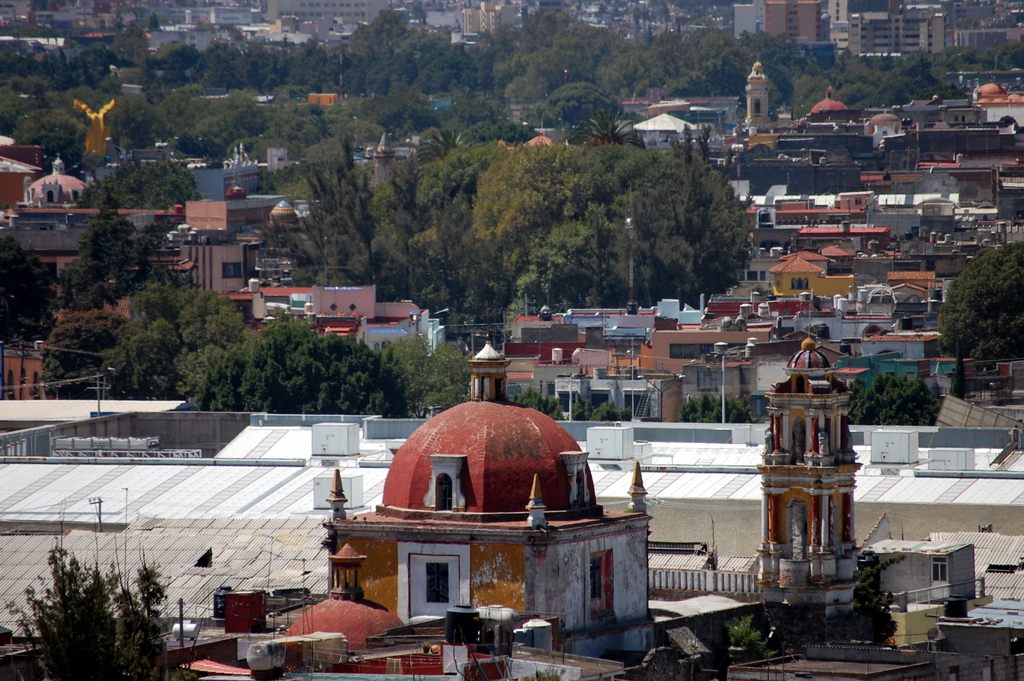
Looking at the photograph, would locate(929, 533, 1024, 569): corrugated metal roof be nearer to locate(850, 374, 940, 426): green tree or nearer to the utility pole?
the utility pole

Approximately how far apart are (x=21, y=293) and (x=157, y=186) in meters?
53.1

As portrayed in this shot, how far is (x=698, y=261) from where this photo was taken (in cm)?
12331

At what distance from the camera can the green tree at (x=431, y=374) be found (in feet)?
313

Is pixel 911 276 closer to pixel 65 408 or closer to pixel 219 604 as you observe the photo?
pixel 65 408

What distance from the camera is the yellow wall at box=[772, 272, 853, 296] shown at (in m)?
118

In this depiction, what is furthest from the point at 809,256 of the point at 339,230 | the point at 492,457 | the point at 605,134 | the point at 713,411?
the point at 492,457

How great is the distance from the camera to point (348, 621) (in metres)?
36.2

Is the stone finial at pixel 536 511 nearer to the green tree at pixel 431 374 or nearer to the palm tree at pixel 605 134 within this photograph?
the green tree at pixel 431 374

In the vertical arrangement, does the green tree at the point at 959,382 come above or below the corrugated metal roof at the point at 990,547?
below

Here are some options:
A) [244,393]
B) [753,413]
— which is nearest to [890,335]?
[753,413]

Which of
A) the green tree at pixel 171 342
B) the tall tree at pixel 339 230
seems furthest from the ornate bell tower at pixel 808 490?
the tall tree at pixel 339 230

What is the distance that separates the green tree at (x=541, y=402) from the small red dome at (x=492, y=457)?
4502 centimetres

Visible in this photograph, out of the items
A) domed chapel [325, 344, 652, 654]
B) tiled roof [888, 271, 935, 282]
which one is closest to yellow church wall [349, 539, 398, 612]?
domed chapel [325, 344, 652, 654]

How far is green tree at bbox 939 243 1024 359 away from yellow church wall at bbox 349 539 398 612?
60626 millimetres
